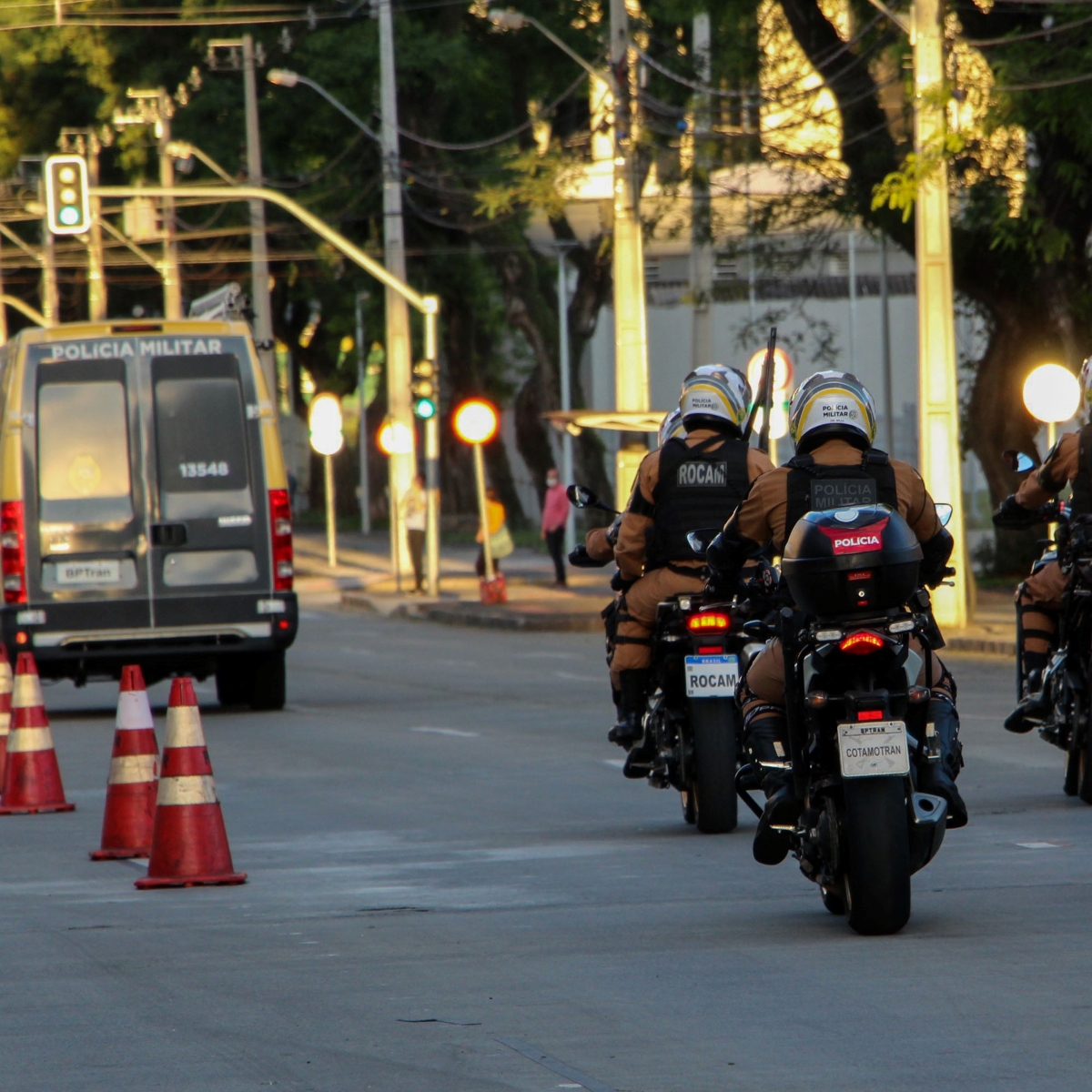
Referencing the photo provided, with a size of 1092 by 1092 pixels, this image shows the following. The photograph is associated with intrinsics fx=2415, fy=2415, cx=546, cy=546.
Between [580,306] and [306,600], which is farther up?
[580,306]

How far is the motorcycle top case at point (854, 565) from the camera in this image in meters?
6.89

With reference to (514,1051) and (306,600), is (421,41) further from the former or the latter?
(514,1051)

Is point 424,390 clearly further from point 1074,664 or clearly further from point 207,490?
point 1074,664

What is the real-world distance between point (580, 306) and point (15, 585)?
30314 mm

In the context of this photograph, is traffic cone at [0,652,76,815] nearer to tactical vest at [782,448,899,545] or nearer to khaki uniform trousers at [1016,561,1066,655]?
khaki uniform trousers at [1016,561,1066,655]

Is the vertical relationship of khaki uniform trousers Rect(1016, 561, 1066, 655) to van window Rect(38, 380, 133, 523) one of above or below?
below

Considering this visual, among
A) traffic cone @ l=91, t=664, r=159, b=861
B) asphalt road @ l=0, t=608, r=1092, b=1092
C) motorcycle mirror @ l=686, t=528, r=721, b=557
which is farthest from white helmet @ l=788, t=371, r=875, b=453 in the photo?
traffic cone @ l=91, t=664, r=159, b=861

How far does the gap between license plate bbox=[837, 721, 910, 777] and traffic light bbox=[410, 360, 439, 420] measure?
27355mm

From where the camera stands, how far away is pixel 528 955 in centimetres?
708

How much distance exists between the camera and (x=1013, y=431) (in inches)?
1217

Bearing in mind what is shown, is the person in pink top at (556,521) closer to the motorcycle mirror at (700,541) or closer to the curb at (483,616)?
the curb at (483,616)

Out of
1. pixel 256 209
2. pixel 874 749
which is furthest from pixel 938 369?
pixel 256 209

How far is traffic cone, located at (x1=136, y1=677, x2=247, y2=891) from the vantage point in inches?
343

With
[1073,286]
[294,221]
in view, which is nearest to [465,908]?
[1073,286]
